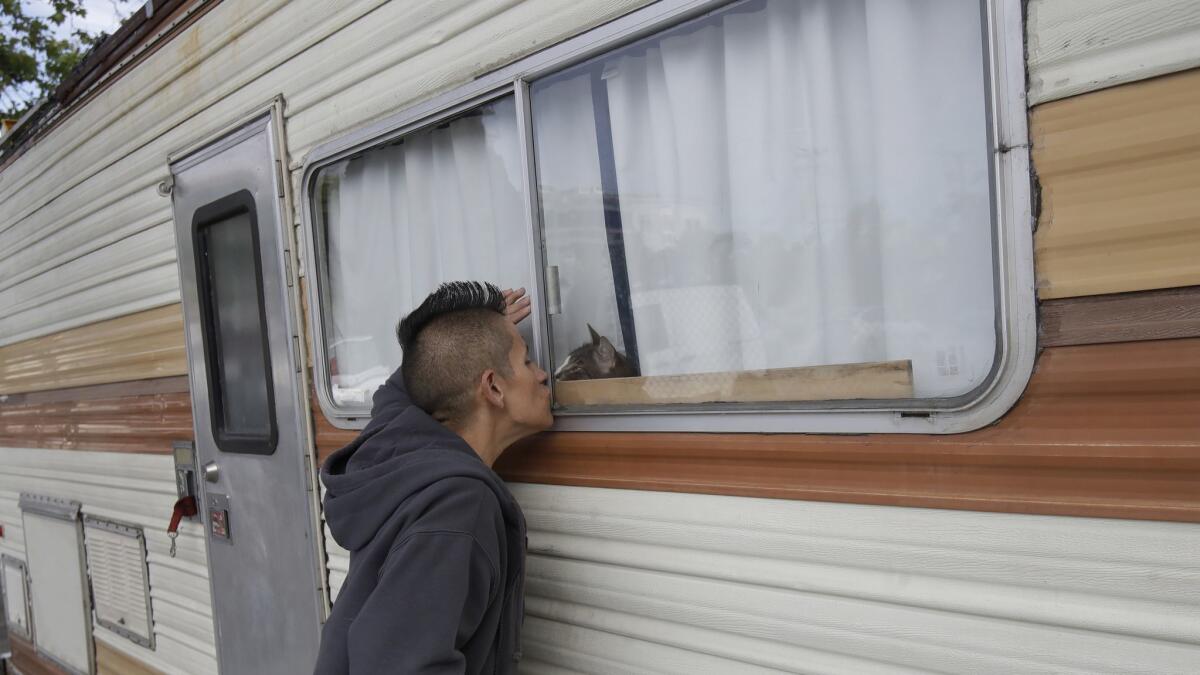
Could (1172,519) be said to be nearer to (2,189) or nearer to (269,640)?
(269,640)

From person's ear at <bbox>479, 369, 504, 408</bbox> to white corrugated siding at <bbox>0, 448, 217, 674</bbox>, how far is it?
2.20m

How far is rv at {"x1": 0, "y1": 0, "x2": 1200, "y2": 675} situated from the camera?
1.29m

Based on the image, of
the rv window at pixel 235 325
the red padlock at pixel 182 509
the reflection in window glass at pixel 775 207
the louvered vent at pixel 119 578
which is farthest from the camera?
the louvered vent at pixel 119 578

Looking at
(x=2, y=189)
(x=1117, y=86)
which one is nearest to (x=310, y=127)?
(x=1117, y=86)

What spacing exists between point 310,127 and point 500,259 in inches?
36.9

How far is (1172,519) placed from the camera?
1253 mm

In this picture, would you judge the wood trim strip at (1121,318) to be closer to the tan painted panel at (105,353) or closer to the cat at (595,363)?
the cat at (595,363)

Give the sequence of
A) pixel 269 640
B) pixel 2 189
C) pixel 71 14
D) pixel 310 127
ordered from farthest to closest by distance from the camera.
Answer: pixel 71 14 < pixel 2 189 < pixel 269 640 < pixel 310 127

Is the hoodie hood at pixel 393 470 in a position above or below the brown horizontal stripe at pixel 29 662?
above

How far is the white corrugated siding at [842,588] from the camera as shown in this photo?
130 centimetres

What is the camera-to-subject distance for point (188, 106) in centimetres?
349

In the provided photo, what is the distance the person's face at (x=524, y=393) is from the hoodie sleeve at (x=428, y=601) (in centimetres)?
31

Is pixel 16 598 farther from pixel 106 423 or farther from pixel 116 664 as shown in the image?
pixel 106 423

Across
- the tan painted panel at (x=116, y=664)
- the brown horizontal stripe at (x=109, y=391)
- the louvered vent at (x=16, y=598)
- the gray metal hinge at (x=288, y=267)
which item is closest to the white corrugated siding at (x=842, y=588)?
the gray metal hinge at (x=288, y=267)
